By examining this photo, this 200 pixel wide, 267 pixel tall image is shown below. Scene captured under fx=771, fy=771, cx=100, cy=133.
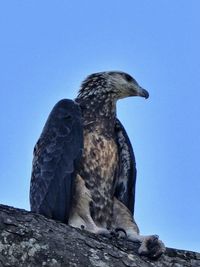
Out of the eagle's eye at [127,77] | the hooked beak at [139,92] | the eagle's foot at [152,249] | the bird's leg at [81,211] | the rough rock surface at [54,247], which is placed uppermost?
the eagle's eye at [127,77]

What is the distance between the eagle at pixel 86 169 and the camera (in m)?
7.81

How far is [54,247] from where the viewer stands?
200 inches

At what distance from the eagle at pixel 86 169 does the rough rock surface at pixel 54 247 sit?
68.8 inches

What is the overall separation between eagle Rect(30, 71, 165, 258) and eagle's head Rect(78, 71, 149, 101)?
1.9 inches

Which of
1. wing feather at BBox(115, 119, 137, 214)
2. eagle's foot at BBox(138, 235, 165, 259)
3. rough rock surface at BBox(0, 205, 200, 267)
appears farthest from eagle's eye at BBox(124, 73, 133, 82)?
rough rock surface at BBox(0, 205, 200, 267)

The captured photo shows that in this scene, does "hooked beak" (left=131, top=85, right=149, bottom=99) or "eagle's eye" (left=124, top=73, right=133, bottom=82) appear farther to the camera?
"eagle's eye" (left=124, top=73, right=133, bottom=82)

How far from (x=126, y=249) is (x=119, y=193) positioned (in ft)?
10.5

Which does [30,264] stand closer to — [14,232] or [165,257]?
[14,232]

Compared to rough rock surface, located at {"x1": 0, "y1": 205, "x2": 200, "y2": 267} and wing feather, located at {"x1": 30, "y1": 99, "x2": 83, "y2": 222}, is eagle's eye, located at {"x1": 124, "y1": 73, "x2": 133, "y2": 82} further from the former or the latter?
rough rock surface, located at {"x1": 0, "y1": 205, "x2": 200, "y2": 267}

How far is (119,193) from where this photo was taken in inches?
347

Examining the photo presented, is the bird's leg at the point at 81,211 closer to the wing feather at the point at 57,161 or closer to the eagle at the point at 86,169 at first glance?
the eagle at the point at 86,169

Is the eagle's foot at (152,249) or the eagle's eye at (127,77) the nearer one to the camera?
the eagle's foot at (152,249)

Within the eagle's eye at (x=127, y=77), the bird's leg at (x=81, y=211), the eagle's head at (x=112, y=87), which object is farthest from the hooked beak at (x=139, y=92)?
the bird's leg at (x=81, y=211)

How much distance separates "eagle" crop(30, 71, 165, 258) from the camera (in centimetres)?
781
